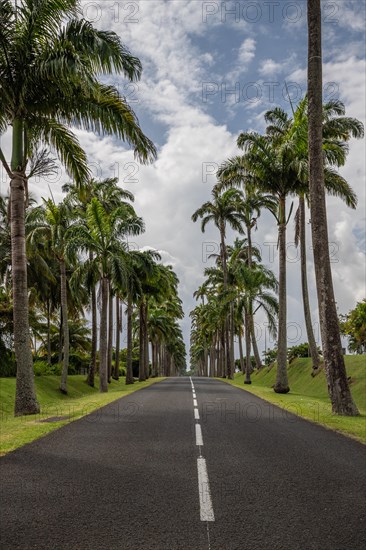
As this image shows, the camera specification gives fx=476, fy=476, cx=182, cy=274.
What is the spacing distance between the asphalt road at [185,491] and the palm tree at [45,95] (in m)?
5.71

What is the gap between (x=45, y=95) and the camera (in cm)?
1434

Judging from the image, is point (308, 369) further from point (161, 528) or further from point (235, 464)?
point (161, 528)

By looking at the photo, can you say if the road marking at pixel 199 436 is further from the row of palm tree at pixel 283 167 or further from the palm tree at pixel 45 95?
the row of palm tree at pixel 283 167

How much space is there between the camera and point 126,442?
29.6ft

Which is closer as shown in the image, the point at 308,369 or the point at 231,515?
the point at 231,515

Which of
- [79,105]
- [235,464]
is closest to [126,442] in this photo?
[235,464]

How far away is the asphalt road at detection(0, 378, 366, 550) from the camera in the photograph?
14.4 ft

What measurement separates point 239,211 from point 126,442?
38.8 m

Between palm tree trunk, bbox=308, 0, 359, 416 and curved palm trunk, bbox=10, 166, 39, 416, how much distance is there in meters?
8.98

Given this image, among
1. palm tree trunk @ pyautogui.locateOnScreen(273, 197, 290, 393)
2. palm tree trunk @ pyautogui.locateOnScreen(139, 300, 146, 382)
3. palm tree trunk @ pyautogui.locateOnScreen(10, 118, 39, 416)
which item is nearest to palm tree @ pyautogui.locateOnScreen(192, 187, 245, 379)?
palm tree trunk @ pyautogui.locateOnScreen(139, 300, 146, 382)

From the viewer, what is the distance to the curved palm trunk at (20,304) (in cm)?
1423

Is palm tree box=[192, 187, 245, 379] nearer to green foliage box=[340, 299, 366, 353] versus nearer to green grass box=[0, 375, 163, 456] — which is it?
green foliage box=[340, 299, 366, 353]

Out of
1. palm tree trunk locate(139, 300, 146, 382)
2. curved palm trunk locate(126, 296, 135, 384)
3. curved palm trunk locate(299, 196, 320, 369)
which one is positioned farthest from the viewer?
palm tree trunk locate(139, 300, 146, 382)

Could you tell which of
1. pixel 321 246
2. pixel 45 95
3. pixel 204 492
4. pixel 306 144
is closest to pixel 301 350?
pixel 306 144
